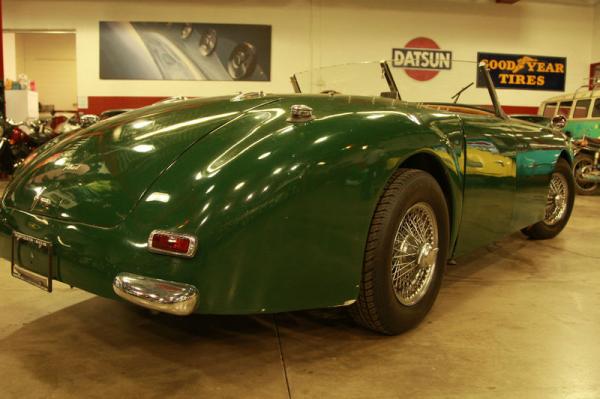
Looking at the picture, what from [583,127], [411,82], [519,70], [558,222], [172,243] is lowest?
[558,222]

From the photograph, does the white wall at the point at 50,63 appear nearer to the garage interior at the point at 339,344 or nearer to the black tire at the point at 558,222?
the black tire at the point at 558,222

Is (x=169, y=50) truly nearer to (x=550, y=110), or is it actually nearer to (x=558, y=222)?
(x=550, y=110)

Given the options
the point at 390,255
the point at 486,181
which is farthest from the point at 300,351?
the point at 486,181

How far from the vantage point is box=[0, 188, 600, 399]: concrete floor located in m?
1.66

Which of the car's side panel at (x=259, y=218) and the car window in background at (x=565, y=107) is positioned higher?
the car window in background at (x=565, y=107)

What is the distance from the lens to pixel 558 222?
4090 millimetres

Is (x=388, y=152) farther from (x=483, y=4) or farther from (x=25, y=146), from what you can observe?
(x=483, y=4)

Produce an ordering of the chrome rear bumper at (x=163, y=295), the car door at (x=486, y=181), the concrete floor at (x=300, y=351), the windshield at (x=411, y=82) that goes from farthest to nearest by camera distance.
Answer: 1. the windshield at (x=411, y=82)
2. the car door at (x=486, y=181)
3. the concrete floor at (x=300, y=351)
4. the chrome rear bumper at (x=163, y=295)

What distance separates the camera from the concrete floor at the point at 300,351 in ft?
5.45

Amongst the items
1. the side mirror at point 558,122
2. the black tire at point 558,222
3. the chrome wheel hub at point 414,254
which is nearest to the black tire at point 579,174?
the black tire at point 558,222

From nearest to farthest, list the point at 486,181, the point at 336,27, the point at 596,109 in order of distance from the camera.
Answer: the point at 486,181
the point at 596,109
the point at 336,27

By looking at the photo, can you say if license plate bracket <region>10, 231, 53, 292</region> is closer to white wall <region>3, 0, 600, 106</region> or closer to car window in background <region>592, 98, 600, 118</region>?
white wall <region>3, 0, 600, 106</region>

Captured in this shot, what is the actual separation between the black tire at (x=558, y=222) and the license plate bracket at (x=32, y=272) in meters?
3.42

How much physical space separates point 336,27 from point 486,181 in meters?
9.34
